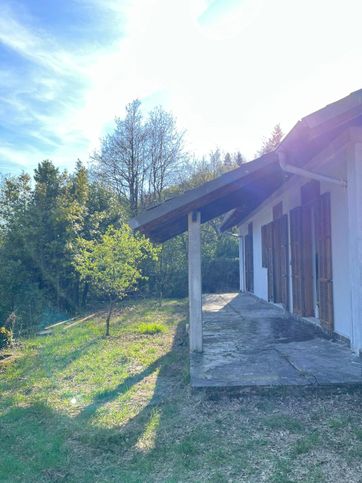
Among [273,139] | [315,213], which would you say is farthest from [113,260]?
[273,139]

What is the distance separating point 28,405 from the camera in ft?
14.8

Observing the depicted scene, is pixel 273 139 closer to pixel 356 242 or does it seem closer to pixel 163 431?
pixel 356 242

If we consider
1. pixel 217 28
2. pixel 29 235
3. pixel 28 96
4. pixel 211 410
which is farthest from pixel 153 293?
pixel 211 410

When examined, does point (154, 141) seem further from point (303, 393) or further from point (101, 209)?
point (303, 393)

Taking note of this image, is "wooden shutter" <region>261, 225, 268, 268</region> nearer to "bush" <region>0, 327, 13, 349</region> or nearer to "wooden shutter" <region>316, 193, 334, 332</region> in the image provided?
"wooden shutter" <region>316, 193, 334, 332</region>

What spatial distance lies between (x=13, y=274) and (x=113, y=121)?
12.7 m

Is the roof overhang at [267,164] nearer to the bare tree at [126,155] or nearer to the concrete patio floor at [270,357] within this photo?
the concrete patio floor at [270,357]

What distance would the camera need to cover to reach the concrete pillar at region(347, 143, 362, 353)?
4746mm

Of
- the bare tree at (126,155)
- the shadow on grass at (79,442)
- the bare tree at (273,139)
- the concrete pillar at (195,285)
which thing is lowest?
the shadow on grass at (79,442)

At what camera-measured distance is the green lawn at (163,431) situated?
280 centimetres

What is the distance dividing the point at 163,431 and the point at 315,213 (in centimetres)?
461

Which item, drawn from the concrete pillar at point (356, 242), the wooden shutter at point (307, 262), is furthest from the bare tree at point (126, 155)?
the concrete pillar at point (356, 242)

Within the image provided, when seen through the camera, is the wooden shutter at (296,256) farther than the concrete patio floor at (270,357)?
Yes

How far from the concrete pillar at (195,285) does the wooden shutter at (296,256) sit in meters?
2.65
